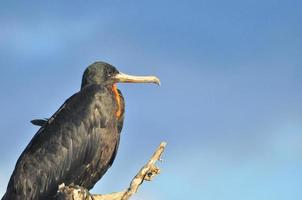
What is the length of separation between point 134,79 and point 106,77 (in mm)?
532

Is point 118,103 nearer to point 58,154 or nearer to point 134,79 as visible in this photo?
point 134,79

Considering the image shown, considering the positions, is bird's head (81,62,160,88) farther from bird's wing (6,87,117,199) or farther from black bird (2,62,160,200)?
bird's wing (6,87,117,199)

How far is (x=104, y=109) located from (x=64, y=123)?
2.11ft

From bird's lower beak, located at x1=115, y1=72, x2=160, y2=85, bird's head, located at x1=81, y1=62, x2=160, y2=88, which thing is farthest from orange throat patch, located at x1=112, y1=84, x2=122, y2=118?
bird's lower beak, located at x1=115, y1=72, x2=160, y2=85

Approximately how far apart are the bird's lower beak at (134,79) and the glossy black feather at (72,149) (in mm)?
837

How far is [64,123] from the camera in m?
9.33

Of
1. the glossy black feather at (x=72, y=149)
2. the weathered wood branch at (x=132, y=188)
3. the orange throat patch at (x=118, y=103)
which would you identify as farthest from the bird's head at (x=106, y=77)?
the weathered wood branch at (x=132, y=188)

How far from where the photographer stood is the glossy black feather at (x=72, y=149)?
909cm

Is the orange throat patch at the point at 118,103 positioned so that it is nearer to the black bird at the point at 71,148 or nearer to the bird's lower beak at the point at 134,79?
the black bird at the point at 71,148

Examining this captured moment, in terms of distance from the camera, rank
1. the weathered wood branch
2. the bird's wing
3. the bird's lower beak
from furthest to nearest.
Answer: the bird's lower beak < the bird's wing < the weathered wood branch

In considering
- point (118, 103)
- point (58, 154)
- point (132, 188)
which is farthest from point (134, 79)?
point (132, 188)

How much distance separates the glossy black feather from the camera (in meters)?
9.09

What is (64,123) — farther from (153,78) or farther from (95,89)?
(153,78)

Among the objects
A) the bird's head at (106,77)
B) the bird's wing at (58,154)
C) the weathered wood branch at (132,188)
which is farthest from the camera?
the bird's head at (106,77)
